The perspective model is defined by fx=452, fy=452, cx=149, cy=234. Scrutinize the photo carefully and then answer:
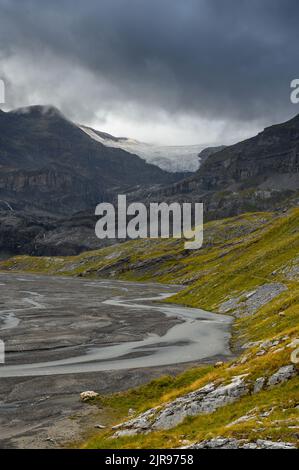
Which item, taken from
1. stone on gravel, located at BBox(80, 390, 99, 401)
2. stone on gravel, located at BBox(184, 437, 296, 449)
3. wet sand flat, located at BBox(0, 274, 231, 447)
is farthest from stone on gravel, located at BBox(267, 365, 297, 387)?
stone on gravel, located at BBox(80, 390, 99, 401)

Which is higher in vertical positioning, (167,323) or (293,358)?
(293,358)

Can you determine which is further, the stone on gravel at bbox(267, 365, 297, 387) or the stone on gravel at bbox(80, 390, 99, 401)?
the stone on gravel at bbox(80, 390, 99, 401)

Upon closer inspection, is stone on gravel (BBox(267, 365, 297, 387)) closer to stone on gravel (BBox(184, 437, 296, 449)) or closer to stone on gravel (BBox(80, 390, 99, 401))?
stone on gravel (BBox(184, 437, 296, 449))

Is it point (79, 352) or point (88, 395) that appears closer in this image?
point (88, 395)

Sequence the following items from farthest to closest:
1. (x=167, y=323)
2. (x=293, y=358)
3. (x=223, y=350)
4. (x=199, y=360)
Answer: (x=167, y=323) → (x=223, y=350) → (x=199, y=360) → (x=293, y=358)

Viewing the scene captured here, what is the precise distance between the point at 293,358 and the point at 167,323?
210ft

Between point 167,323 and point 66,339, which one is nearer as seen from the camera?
point 66,339

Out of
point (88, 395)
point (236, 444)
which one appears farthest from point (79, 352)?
point (236, 444)

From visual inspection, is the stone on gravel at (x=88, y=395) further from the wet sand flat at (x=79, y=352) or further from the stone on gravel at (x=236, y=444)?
the stone on gravel at (x=236, y=444)

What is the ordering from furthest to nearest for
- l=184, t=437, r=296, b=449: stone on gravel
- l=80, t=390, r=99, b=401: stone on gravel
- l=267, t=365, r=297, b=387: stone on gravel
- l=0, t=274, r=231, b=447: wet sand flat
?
l=80, t=390, r=99, b=401: stone on gravel, l=0, t=274, r=231, b=447: wet sand flat, l=267, t=365, r=297, b=387: stone on gravel, l=184, t=437, r=296, b=449: stone on gravel

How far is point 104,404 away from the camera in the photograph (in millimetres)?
42875

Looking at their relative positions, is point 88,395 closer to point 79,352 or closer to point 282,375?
point 282,375
